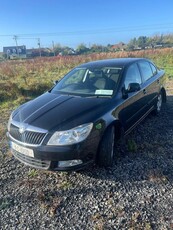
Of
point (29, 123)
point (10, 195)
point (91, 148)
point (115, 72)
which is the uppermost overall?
point (115, 72)

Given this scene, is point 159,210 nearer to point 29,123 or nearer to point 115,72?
point 29,123

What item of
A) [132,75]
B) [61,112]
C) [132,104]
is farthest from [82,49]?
[61,112]

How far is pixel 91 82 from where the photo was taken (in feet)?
13.6

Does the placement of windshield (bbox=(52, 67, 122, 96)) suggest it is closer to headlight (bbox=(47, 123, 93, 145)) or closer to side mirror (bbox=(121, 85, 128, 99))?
side mirror (bbox=(121, 85, 128, 99))

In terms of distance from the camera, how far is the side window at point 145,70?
4938 mm

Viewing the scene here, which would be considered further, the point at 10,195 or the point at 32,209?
the point at 10,195

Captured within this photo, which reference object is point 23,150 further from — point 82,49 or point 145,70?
point 82,49

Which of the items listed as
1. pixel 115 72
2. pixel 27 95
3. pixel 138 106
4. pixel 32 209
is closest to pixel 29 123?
pixel 32 209

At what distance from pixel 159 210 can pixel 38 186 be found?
158cm

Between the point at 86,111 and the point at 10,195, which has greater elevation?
the point at 86,111

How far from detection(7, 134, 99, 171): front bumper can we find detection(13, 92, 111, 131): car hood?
264 millimetres

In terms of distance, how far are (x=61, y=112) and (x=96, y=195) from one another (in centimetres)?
121

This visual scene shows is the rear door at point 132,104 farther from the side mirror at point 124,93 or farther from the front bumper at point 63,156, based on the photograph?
the front bumper at point 63,156

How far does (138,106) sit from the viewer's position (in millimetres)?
4402
